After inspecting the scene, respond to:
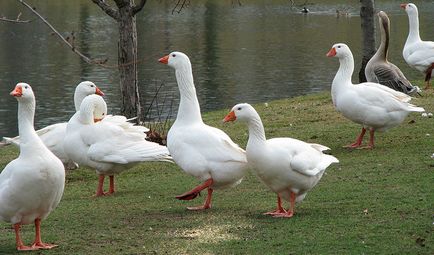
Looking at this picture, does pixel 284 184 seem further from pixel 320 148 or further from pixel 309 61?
pixel 309 61

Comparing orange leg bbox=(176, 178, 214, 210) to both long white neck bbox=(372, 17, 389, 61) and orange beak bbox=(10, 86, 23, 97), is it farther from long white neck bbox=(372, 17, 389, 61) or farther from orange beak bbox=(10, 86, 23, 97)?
long white neck bbox=(372, 17, 389, 61)

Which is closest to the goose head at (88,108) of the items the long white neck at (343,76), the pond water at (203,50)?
the long white neck at (343,76)

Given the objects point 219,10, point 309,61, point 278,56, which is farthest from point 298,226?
point 219,10

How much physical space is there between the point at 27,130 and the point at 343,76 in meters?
6.34

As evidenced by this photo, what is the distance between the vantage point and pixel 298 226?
314 inches

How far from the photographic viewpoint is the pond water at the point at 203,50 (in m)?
26.4

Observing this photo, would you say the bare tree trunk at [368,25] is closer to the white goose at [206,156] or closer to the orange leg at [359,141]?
the orange leg at [359,141]

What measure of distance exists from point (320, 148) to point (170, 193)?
2383mm

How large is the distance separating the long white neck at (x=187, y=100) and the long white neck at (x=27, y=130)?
229 centimetres

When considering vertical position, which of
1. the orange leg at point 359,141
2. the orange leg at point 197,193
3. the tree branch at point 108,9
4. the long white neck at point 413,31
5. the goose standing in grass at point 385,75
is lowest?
the orange leg at point 359,141

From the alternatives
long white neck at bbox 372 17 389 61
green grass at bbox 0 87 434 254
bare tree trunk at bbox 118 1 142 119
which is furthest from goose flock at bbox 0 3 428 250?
long white neck at bbox 372 17 389 61

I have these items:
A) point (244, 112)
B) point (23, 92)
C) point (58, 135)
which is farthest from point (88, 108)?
point (23, 92)

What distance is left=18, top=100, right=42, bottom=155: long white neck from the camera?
24.1 ft

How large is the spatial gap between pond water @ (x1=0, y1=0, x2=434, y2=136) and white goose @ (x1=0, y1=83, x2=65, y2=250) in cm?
805
